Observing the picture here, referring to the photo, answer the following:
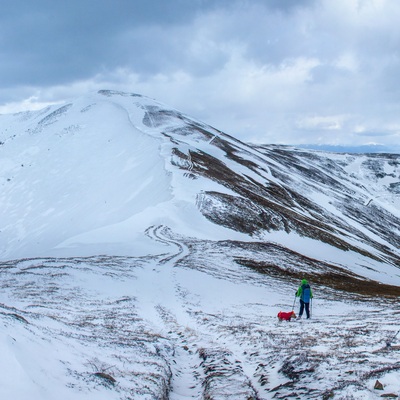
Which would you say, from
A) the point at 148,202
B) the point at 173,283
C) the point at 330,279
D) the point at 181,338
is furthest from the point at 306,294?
the point at 148,202

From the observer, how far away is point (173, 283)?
25625 millimetres

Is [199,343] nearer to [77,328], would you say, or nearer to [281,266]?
[77,328]

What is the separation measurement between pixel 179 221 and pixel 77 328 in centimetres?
2834

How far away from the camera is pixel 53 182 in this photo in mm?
69000

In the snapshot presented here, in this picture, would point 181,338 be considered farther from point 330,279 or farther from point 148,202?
point 148,202

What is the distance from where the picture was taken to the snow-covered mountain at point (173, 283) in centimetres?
959

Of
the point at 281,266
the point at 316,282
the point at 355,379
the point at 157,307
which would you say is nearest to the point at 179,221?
the point at 281,266

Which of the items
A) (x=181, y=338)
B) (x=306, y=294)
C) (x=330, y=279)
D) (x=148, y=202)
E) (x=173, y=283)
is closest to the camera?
(x=181, y=338)

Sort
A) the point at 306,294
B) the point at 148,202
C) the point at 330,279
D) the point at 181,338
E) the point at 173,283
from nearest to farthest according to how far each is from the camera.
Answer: the point at 181,338
the point at 306,294
the point at 173,283
the point at 330,279
the point at 148,202

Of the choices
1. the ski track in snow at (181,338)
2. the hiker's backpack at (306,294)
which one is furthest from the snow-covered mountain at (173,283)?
the hiker's backpack at (306,294)

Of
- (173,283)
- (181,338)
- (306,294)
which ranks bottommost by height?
(181,338)

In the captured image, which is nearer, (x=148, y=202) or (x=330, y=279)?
(x=330, y=279)

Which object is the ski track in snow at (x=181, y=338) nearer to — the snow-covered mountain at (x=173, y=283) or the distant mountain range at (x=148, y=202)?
the snow-covered mountain at (x=173, y=283)

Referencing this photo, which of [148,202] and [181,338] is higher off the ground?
[148,202]
